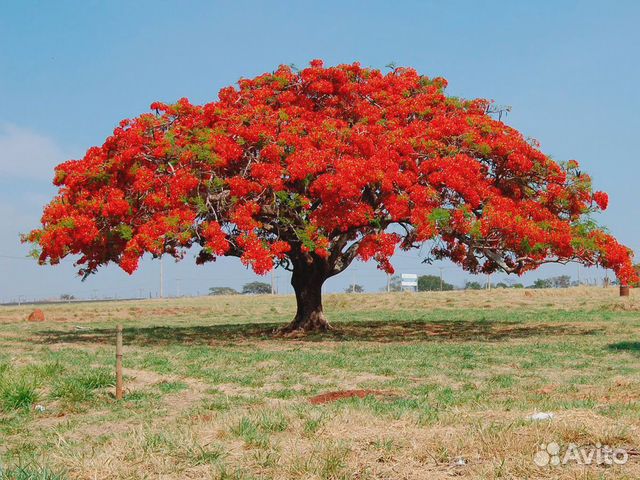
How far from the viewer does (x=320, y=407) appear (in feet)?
31.0

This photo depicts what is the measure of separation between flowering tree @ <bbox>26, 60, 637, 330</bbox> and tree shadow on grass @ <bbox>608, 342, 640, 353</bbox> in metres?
2.45

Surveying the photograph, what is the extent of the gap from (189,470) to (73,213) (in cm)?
1590

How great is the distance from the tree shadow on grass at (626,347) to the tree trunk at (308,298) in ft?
33.8

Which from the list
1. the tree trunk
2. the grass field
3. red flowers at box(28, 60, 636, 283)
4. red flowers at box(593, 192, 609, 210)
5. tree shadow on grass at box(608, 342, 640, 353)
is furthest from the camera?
the tree trunk

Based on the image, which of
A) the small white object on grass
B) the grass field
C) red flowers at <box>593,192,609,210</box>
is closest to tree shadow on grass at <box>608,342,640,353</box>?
the grass field

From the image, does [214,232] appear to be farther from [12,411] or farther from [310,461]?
[310,461]

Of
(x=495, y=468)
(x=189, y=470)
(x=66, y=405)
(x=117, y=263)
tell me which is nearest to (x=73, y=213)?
(x=117, y=263)

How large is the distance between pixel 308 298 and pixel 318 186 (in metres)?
7.46

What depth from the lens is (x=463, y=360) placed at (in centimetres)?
1664

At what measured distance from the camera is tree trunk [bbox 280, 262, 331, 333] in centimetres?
2616

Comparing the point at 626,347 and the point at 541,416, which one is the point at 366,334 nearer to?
the point at 626,347

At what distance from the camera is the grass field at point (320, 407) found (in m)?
6.64

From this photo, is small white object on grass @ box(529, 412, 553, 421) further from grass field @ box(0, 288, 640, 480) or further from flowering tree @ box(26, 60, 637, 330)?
flowering tree @ box(26, 60, 637, 330)

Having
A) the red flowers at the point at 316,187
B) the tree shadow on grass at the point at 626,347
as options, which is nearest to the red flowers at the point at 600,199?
the red flowers at the point at 316,187
